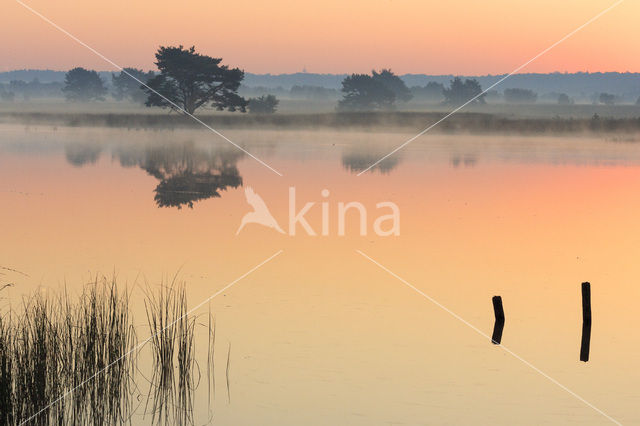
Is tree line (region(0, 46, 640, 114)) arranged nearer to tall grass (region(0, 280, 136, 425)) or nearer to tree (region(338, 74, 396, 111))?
tree (region(338, 74, 396, 111))

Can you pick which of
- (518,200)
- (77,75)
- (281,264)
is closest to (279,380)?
(281,264)

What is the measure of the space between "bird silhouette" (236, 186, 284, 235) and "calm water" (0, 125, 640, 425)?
41 centimetres

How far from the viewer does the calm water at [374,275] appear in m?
11.6

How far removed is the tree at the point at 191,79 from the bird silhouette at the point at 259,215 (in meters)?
49.0

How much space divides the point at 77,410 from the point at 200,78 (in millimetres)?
71763

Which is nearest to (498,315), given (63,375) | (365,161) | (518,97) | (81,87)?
(63,375)

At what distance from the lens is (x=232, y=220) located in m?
26.0

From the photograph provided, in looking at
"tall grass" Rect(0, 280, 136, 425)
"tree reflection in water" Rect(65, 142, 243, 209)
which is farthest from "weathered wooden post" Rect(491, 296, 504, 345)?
"tree reflection in water" Rect(65, 142, 243, 209)

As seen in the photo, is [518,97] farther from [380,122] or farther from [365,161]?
[365,161]

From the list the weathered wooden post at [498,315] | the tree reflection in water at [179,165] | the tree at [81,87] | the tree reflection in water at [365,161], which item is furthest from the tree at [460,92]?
the weathered wooden post at [498,315]

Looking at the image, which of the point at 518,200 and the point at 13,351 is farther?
the point at 518,200

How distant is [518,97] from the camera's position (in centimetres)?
19600

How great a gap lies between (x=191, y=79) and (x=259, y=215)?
55.4m

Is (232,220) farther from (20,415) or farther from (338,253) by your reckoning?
(20,415)
